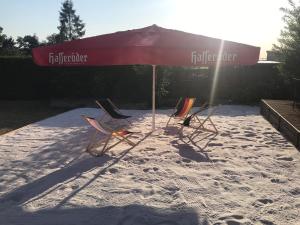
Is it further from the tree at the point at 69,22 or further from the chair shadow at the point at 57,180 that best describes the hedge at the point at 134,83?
the tree at the point at 69,22

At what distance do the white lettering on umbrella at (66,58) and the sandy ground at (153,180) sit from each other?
5.47 feet

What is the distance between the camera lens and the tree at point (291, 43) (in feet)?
42.0

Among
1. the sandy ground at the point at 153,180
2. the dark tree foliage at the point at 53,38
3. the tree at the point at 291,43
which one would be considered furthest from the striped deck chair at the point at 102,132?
the dark tree foliage at the point at 53,38

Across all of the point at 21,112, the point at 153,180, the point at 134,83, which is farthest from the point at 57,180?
the point at 134,83

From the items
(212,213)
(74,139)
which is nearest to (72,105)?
(74,139)

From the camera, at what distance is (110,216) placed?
451 cm

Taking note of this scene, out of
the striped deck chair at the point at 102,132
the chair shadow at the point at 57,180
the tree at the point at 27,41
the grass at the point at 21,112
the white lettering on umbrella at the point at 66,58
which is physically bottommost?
the grass at the point at 21,112

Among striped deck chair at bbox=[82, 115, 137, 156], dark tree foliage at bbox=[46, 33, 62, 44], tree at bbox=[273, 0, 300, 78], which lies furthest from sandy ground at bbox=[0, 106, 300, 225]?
dark tree foliage at bbox=[46, 33, 62, 44]

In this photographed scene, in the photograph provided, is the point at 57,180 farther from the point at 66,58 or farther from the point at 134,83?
the point at 134,83

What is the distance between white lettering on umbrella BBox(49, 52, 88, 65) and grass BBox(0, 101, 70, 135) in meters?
3.93

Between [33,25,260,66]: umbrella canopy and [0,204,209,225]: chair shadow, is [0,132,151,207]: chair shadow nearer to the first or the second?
[0,204,209,225]: chair shadow

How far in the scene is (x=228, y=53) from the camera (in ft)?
20.6

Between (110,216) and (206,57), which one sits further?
(206,57)

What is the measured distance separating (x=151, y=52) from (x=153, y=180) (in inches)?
73.0
